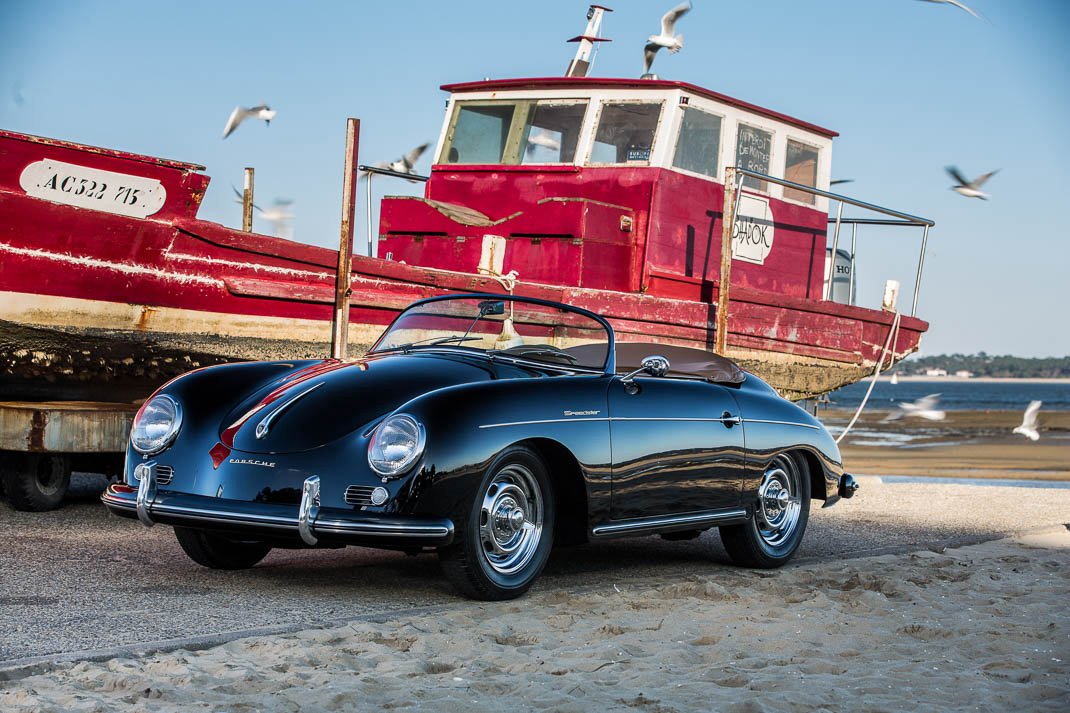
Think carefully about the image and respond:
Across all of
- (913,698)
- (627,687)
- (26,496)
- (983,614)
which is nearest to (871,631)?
(983,614)

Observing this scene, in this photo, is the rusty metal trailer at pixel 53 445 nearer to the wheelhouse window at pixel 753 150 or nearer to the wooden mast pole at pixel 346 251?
the wooden mast pole at pixel 346 251

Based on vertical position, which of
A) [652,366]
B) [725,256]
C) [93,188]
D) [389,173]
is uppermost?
[389,173]

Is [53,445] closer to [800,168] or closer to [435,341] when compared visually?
[435,341]

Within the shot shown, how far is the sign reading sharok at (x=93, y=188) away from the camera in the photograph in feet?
26.7

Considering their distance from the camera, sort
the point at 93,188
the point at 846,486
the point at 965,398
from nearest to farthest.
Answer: the point at 846,486 < the point at 93,188 < the point at 965,398

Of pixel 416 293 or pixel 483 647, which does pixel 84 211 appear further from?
pixel 483 647

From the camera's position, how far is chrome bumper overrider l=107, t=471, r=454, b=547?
4523 millimetres

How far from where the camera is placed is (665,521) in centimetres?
568

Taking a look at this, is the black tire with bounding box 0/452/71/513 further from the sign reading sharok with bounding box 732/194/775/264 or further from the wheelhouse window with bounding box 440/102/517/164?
the sign reading sharok with bounding box 732/194/775/264

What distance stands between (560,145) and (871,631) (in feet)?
26.4

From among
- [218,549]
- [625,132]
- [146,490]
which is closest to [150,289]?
[218,549]

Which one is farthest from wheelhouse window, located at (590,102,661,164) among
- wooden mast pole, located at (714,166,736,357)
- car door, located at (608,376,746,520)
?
car door, located at (608,376,746,520)

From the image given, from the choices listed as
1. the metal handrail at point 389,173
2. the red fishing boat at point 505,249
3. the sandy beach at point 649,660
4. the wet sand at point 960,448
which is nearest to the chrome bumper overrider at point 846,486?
the sandy beach at point 649,660

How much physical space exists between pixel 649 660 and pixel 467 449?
1.08m
